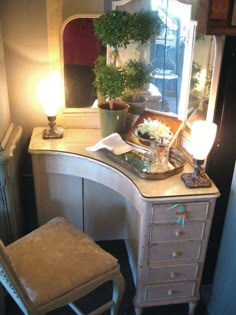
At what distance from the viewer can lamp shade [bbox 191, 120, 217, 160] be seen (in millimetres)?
1318

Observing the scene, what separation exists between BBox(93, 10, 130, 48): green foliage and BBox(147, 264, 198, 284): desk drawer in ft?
3.54

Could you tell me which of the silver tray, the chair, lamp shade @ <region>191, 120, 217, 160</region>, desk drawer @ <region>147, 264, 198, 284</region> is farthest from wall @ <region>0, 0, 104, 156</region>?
desk drawer @ <region>147, 264, 198, 284</region>

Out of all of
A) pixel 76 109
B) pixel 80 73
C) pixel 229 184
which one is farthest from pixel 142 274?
pixel 80 73

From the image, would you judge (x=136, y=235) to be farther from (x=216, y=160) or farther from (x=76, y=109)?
(x=76, y=109)

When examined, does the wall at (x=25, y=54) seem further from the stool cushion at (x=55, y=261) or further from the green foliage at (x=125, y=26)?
the stool cushion at (x=55, y=261)

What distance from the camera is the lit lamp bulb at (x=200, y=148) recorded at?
1321 mm

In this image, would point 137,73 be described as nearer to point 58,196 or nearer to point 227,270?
point 58,196

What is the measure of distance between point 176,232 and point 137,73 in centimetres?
81

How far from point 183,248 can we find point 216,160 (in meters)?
0.43

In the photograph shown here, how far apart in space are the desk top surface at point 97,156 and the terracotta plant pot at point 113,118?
10 centimetres

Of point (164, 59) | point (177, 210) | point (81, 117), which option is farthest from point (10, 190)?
point (164, 59)

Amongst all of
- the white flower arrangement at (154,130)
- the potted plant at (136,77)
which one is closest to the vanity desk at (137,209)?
the white flower arrangement at (154,130)

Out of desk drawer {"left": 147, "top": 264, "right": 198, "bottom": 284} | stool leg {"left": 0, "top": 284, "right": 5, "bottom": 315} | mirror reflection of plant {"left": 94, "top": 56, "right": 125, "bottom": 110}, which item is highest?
mirror reflection of plant {"left": 94, "top": 56, "right": 125, "bottom": 110}

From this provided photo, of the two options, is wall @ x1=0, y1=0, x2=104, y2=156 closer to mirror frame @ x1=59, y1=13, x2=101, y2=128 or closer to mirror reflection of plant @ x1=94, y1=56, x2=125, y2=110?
mirror frame @ x1=59, y1=13, x2=101, y2=128
